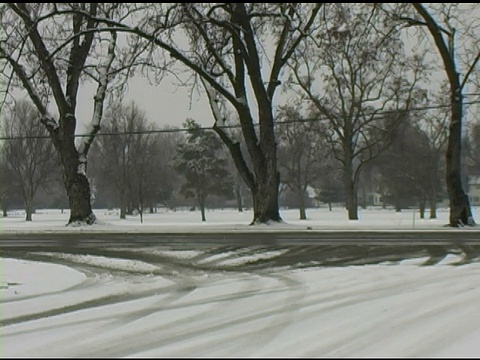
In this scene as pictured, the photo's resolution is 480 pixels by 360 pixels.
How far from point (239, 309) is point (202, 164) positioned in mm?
51442

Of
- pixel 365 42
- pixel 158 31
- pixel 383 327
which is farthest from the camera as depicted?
pixel 365 42

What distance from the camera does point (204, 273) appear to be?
11.0m

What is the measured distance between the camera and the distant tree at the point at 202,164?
58.9 m

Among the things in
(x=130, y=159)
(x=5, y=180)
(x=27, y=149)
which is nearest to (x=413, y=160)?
(x=130, y=159)

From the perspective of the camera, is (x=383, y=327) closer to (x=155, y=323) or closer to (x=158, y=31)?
(x=155, y=323)

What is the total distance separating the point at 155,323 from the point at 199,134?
52690 mm

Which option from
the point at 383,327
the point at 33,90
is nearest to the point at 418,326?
the point at 383,327

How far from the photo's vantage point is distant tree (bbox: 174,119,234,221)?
5894 centimetres

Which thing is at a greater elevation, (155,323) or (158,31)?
(158,31)

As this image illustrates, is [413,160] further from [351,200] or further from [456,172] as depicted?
[456,172]

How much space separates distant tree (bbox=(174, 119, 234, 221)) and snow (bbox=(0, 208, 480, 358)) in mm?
46149

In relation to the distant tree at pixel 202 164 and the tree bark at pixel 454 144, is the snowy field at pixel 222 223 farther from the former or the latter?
the distant tree at pixel 202 164

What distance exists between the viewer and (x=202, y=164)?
58.9m

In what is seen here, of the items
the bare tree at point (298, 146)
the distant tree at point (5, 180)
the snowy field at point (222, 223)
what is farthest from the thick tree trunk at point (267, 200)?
the distant tree at point (5, 180)
